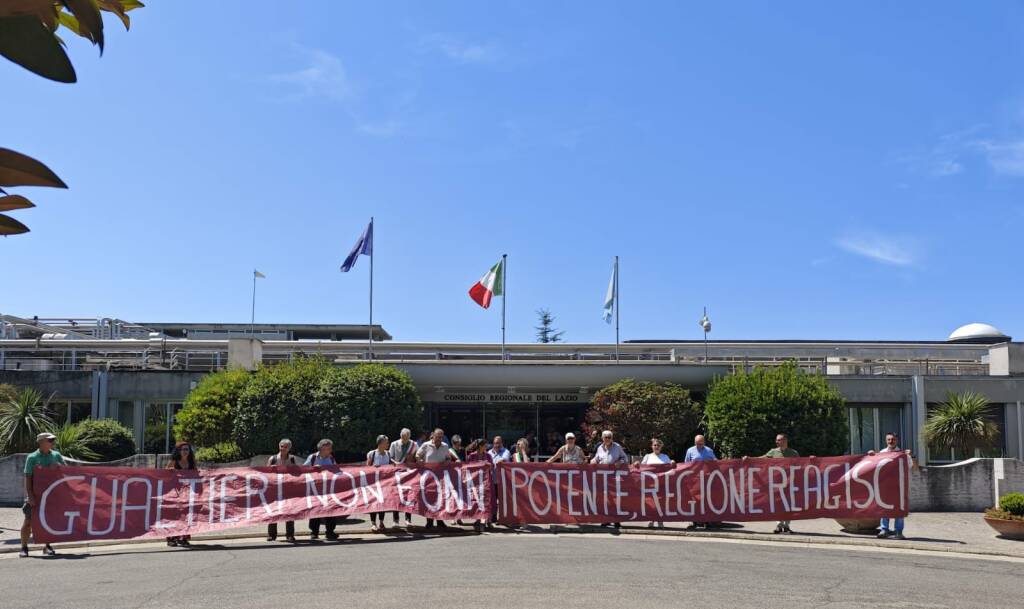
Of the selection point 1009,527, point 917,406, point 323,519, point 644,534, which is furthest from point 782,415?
point 323,519

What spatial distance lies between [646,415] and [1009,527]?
11.6 meters

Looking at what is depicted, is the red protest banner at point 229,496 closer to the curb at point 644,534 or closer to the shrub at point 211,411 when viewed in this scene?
the curb at point 644,534

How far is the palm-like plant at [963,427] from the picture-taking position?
23281 mm

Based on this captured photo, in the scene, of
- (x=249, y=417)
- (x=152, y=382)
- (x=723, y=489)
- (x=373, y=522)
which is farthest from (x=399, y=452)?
(x=152, y=382)

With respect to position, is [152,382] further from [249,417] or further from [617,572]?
[617,572]

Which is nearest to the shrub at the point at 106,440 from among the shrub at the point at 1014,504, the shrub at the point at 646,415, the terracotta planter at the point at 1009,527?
the shrub at the point at 646,415

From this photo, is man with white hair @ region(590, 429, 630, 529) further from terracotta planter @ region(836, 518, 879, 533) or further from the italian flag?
the italian flag

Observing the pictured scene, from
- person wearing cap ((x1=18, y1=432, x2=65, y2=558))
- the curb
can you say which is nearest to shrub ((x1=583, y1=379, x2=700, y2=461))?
the curb

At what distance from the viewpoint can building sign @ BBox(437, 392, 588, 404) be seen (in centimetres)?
3006

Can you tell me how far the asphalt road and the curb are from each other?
78 cm

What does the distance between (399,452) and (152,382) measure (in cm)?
1438

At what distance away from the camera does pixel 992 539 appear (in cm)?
1479

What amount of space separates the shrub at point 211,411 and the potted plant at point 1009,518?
18.2m

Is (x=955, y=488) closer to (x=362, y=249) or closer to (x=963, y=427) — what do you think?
(x=963, y=427)
